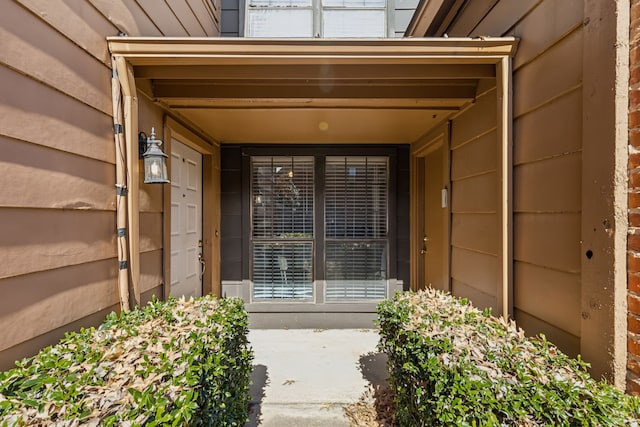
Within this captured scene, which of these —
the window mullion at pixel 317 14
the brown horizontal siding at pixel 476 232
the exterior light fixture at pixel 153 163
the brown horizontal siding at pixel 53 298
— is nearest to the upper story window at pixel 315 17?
the window mullion at pixel 317 14

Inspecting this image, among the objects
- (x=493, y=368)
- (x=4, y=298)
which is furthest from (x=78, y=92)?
(x=493, y=368)

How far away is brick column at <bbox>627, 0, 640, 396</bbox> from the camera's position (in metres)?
1.19

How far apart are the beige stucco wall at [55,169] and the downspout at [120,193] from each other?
3 cm


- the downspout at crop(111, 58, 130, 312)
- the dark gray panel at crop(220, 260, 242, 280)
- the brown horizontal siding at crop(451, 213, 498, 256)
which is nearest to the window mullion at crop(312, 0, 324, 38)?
the downspout at crop(111, 58, 130, 312)

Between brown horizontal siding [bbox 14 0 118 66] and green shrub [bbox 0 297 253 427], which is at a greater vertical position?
brown horizontal siding [bbox 14 0 118 66]

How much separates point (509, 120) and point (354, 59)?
1.01 meters

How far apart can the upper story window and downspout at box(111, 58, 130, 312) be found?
2.60 m

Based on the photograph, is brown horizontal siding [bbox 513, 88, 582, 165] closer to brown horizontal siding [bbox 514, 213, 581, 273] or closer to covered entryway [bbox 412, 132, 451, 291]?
brown horizontal siding [bbox 514, 213, 581, 273]

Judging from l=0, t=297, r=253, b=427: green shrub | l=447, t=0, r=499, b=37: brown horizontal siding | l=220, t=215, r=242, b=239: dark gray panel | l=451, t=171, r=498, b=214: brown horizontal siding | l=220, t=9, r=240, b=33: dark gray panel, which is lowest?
l=0, t=297, r=253, b=427: green shrub

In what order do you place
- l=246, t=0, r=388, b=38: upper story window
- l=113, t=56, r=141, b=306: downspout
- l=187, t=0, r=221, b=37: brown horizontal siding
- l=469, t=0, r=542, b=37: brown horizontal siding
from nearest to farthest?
l=469, t=0, r=542, b=37: brown horizontal siding → l=113, t=56, r=141, b=306: downspout → l=187, t=0, r=221, b=37: brown horizontal siding → l=246, t=0, r=388, b=38: upper story window

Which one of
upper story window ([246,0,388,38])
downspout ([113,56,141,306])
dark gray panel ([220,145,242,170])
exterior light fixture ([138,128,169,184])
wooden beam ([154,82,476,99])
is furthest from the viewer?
dark gray panel ([220,145,242,170])

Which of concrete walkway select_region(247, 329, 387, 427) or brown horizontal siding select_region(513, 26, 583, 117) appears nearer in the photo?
brown horizontal siding select_region(513, 26, 583, 117)

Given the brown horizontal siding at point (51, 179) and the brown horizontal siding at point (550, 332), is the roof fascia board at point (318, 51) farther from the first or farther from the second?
the brown horizontal siding at point (550, 332)

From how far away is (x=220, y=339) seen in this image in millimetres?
1672
